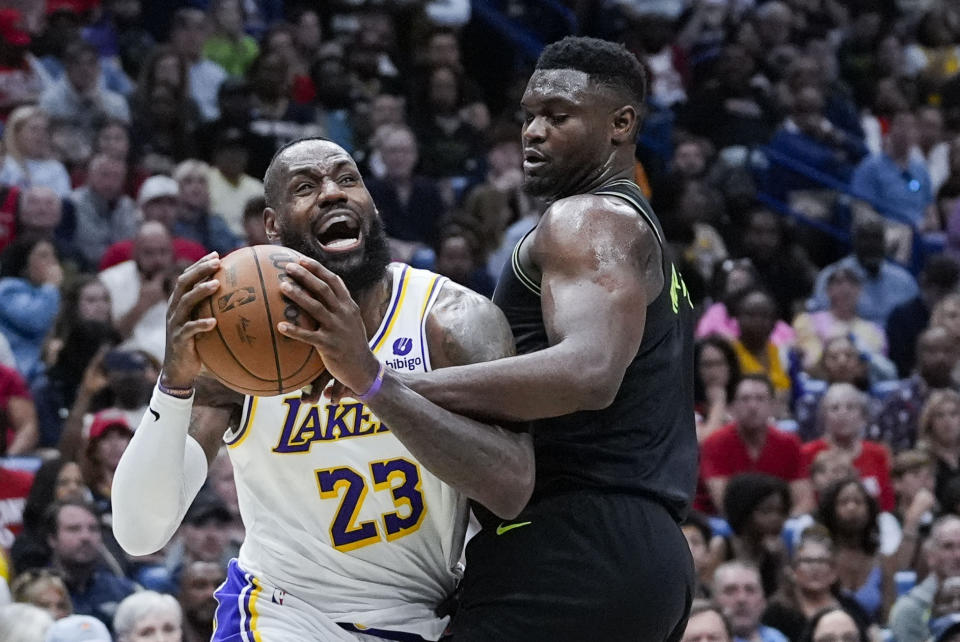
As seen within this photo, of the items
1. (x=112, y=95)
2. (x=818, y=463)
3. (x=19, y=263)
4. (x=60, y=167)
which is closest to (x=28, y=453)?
(x=19, y=263)

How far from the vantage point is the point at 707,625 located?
22.0ft

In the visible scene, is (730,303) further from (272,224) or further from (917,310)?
(272,224)

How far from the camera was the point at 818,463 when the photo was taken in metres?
8.90

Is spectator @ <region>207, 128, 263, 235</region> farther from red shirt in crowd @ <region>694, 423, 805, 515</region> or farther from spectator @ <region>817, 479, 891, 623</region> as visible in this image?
spectator @ <region>817, 479, 891, 623</region>

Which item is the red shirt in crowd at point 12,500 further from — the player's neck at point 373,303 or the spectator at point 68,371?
the player's neck at point 373,303

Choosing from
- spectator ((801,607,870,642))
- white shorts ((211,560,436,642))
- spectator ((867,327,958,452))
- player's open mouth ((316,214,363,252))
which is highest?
player's open mouth ((316,214,363,252))

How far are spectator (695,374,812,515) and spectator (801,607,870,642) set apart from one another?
65.6 inches

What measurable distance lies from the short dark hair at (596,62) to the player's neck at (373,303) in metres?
0.72

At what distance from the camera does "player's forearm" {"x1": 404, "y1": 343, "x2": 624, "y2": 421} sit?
12.3 feet

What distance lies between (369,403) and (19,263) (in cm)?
593

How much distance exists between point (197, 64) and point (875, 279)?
16.8 feet

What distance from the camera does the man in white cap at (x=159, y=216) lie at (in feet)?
31.3

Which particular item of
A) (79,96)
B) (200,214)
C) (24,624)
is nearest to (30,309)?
(200,214)

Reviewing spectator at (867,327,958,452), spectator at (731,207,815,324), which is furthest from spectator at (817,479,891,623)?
spectator at (731,207,815,324)
